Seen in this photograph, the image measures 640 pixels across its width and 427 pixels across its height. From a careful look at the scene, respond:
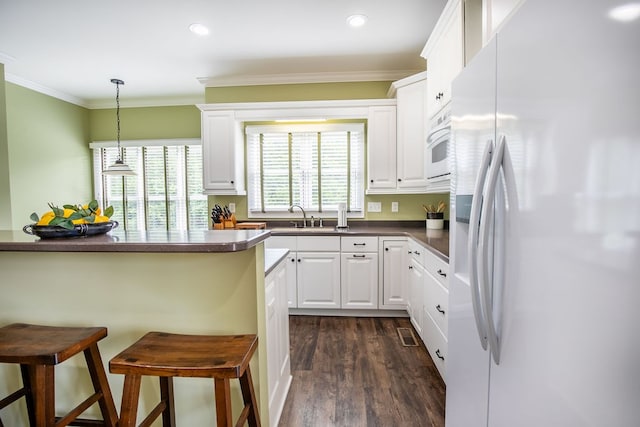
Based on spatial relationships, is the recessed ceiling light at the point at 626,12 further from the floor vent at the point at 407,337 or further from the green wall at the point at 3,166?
the green wall at the point at 3,166

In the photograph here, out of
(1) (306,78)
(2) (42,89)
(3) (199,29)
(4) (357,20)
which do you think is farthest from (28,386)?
(2) (42,89)

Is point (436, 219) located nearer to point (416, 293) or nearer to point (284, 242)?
point (416, 293)

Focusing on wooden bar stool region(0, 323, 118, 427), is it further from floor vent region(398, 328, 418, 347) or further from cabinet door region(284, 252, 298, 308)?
floor vent region(398, 328, 418, 347)

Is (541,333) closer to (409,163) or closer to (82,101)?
(409,163)

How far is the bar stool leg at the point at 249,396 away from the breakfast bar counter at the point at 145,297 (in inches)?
4.9

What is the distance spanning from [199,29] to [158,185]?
2.49 meters

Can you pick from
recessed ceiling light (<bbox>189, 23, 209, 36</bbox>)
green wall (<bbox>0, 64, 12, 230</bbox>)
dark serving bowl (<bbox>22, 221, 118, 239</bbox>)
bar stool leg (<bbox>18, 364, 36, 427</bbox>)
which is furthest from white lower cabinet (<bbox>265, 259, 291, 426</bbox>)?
green wall (<bbox>0, 64, 12, 230</bbox>)

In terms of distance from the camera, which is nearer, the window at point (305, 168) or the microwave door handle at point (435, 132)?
the microwave door handle at point (435, 132)

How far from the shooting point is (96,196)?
441cm

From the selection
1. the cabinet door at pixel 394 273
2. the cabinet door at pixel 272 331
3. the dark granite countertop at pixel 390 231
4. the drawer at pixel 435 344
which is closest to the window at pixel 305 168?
the dark granite countertop at pixel 390 231

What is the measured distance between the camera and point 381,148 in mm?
3254

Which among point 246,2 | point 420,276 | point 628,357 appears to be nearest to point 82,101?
point 246,2

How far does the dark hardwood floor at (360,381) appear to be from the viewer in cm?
167

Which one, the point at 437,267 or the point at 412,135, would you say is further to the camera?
the point at 412,135
